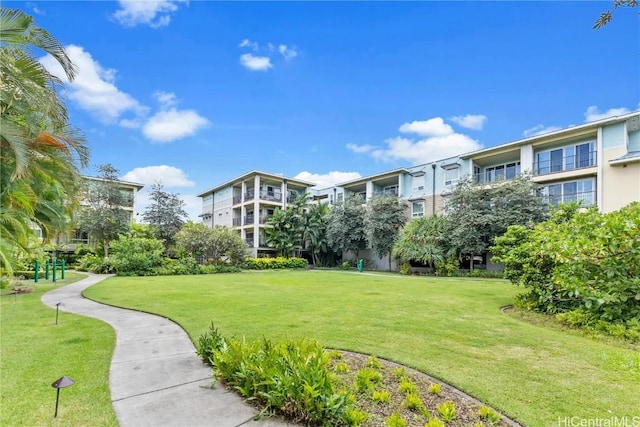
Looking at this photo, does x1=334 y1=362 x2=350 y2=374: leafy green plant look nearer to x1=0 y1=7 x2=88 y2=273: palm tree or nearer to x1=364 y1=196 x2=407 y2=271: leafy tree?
x1=0 y1=7 x2=88 y2=273: palm tree

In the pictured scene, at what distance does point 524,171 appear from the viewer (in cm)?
2291

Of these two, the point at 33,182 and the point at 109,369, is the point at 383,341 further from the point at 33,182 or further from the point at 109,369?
the point at 33,182

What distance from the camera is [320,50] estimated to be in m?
12.7

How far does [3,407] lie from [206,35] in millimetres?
10814

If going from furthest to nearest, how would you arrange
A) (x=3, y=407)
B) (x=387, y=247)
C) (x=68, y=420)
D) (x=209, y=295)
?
(x=387, y=247) → (x=209, y=295) → (x=3, y=407) → (x=68, y=420)

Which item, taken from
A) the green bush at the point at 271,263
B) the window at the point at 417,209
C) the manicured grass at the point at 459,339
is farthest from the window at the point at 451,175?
the manicured grass at the point at 459,339

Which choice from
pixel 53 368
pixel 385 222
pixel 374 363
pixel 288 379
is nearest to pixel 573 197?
pixel 385 222

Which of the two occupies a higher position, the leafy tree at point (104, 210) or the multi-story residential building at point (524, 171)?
the multi-story residential building at point (524, 171)

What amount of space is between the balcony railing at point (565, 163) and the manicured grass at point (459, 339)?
15.6 metres

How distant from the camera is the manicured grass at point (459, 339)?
376 cm

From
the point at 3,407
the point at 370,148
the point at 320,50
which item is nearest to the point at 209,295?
the point at 3,407

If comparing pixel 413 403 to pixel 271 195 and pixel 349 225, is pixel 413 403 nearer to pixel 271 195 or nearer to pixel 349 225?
pixel 349 225

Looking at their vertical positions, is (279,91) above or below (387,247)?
above

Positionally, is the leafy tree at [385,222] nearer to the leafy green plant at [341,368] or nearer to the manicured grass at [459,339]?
the manicured grass at [459,339]
